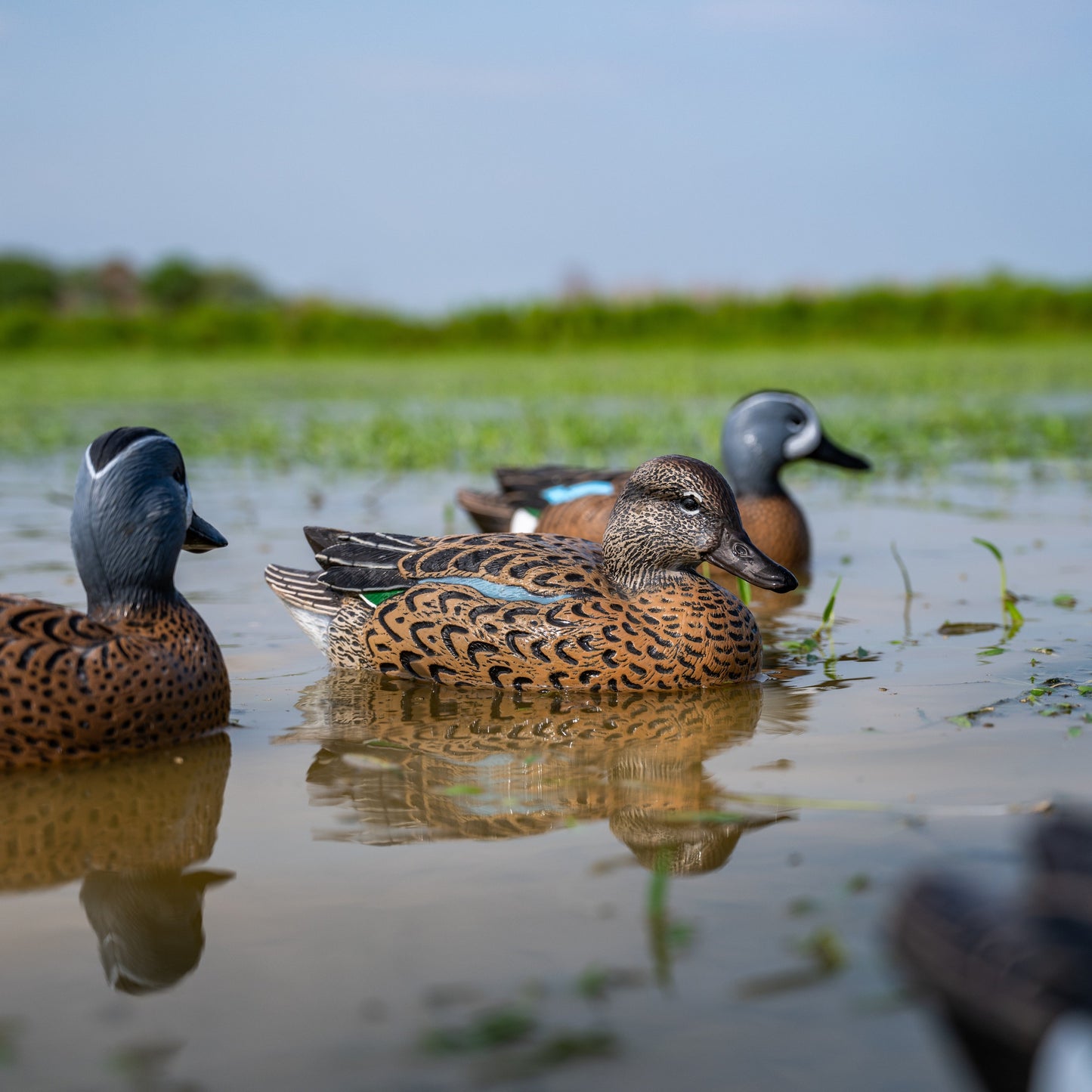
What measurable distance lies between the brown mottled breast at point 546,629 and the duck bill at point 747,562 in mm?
107

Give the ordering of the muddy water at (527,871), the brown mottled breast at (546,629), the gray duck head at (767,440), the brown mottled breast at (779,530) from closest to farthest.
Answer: the muddy water at (527,871), the brown mottled breast at (546,629), the brown mottled breast at (779,530), the gray duck head at (767,440)

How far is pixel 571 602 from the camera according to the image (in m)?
4.63

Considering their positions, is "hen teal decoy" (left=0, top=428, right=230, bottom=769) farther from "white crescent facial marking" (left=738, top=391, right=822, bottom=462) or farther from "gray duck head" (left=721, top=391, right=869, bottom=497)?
"white crescent facial marking" (left=738, top=391, right=822, bottom=462)

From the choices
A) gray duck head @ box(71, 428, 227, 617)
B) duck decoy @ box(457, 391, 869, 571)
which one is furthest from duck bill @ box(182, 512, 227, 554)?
duck decoy @ box(457, 391, 869, 571)

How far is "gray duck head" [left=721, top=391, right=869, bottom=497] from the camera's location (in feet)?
24.7

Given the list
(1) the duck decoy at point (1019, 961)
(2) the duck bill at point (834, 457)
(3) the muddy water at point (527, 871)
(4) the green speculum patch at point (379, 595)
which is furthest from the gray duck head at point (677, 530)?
(1) the duck decoy at point (1019, 961)

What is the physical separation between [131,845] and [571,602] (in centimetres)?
188

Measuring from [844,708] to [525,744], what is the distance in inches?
39.1

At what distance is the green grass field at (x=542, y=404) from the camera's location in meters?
12.0

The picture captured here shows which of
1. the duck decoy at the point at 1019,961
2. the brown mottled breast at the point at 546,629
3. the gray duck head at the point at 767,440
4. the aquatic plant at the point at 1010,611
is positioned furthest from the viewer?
the gray duck head at the point at 767,440

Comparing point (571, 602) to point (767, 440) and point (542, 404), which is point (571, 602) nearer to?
point (767, 440)

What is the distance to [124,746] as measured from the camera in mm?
3754

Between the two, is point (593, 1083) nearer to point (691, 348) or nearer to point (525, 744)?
point (525, 744)

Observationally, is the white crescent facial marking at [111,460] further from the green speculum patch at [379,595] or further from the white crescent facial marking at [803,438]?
the white crescent facial marking at [803,438]
